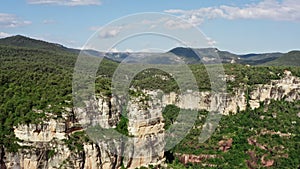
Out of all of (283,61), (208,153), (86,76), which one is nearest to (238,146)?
(208,153)

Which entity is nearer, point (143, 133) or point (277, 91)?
point (143, 133)

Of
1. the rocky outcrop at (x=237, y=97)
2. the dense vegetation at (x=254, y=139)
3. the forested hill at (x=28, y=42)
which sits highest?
the forested hill at (x=28, y=42)

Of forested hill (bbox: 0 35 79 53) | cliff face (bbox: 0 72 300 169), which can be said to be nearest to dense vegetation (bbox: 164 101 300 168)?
cliff face (bbox: 0 72 300 169)

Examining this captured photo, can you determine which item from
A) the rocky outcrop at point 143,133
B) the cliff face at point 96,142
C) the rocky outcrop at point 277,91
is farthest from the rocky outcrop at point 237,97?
the rocky outcrop at point 143,133

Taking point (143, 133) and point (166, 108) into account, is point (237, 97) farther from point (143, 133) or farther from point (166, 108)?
point (143, 133)

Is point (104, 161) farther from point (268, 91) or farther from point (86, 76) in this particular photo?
point (268, 91)

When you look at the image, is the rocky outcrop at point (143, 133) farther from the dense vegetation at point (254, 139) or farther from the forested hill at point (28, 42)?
the forested hill at point (28, 42)

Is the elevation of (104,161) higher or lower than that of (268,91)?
lower

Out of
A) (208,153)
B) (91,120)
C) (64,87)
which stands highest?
(64,87)

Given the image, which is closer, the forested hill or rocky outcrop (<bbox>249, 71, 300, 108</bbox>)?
rocky outcrop (<bbox>249, 71, 300, 108</bbox>)

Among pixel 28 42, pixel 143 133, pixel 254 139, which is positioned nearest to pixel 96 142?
pixel 143 133

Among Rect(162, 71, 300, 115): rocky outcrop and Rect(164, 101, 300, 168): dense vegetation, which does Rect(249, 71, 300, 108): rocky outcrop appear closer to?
Rect(162, 71, 300, 115): rocky outcrop
